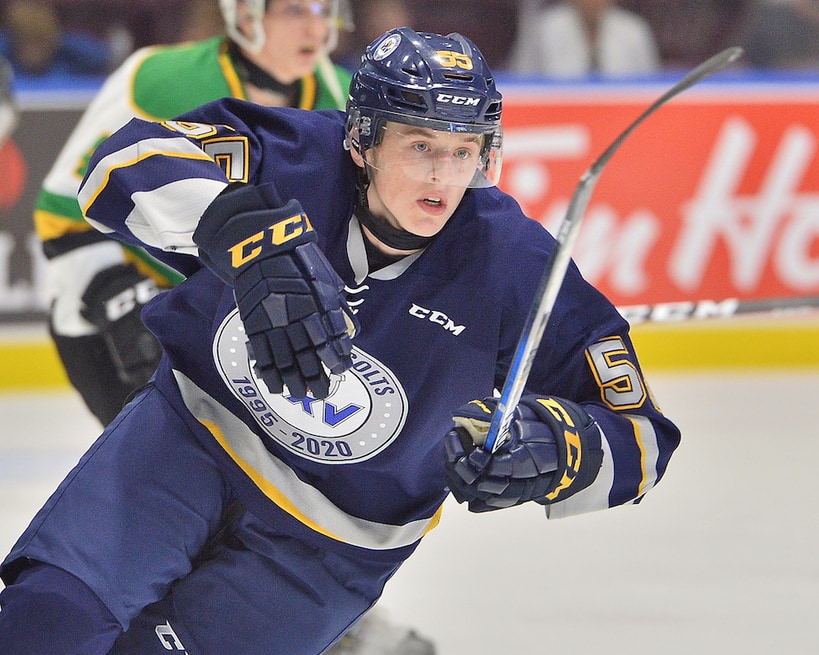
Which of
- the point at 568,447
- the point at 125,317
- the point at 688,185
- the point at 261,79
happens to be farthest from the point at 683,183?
the point at 568,447

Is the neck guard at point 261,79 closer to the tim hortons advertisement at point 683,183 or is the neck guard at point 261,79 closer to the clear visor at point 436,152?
the clear visor at point 436,152

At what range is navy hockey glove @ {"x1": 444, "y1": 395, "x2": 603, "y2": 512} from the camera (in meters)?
1.71

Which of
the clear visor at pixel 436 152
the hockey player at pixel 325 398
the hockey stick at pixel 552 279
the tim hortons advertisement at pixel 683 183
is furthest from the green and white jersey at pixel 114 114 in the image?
the tim hortons advertisement at pixel 683 183

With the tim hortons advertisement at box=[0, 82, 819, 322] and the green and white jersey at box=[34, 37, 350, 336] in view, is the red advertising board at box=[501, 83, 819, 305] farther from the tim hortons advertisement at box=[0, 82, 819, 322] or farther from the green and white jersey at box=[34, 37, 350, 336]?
the green and white jersey at box=[34, 37, 350, 336]

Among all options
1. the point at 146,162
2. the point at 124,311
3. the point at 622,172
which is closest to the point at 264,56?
the point at 124,311

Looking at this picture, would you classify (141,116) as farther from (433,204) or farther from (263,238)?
(263,238)

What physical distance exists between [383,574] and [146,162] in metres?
0.70

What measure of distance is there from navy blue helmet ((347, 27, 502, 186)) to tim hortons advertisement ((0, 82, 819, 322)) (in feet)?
10.2

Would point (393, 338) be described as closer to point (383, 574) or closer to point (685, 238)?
point (383, 574)

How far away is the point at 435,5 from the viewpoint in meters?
6.00

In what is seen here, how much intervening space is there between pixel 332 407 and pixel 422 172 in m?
0.35

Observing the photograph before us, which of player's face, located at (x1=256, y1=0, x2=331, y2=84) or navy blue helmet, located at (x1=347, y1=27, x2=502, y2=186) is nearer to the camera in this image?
navy blue helmet, located at (x1=347, y1=27, x2=502, y2=186)

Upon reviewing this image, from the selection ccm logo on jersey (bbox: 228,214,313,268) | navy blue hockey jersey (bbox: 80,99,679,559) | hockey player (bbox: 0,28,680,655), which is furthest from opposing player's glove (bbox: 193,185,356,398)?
navy blue hockey jersey (bbox: 80,99,679,559)

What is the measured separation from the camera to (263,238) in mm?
1648
